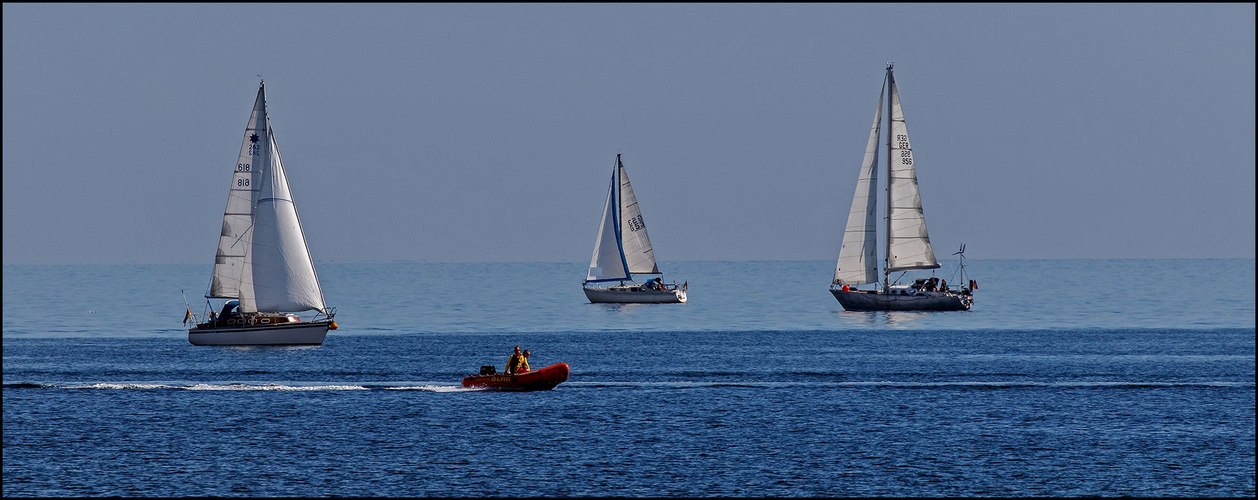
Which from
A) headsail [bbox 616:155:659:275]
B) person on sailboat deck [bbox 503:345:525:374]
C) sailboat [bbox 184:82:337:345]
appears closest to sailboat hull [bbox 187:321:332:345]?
sailboat [bbox 184:82:337:345]

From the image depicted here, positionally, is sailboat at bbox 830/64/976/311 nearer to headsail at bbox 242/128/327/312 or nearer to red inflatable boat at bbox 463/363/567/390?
headsail at bbox 242/128/327/312

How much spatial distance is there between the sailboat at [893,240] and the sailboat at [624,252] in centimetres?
2597

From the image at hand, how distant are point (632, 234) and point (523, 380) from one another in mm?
84187

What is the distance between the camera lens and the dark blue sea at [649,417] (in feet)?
151

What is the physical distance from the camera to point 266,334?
89.6 meters

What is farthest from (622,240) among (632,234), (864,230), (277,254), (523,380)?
(523,380)

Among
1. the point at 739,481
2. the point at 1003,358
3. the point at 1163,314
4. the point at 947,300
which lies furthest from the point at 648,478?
the point at 1163,314

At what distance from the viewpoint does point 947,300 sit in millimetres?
128375

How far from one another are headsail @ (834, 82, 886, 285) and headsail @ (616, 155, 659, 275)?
26677mm

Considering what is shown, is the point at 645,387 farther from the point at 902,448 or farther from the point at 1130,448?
the point at 1130,448

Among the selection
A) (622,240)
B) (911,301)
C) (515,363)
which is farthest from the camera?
(622,240)

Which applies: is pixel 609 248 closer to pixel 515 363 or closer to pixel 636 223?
pixel 636 223

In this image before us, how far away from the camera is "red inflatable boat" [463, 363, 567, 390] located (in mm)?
66562

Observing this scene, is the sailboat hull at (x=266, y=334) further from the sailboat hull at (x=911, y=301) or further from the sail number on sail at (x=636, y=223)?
the sail number on sail at (x=636, y=223)
